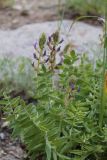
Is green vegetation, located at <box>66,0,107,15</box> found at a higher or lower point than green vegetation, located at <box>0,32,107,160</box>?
higher

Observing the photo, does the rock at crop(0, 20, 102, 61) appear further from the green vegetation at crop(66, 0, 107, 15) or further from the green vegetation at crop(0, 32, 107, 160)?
the green vegetation at crop(0, 32, 107, 160)

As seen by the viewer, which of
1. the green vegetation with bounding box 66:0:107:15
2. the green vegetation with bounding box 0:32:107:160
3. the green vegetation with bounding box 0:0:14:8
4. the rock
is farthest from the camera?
the green vegetation with bounding box 0:0:14:8

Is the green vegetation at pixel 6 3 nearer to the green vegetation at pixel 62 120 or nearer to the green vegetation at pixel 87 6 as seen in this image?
the green vegetation at pixel 87 6

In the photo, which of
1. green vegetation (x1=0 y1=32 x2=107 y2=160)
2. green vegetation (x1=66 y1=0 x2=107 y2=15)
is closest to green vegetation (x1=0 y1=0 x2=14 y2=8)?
green vegetation (x1=66 y1=0 x2=107 y2=15)

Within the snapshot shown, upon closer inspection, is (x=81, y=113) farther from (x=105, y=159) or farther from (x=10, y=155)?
(x=10, y=155)

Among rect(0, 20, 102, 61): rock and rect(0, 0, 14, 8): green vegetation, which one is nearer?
rect(0, 20, 102, 61): rock

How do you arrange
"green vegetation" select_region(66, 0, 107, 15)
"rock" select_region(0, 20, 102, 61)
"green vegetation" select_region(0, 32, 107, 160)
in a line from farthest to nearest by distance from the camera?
1. "green vegetation" select_region(66, 0, 107, 15)
2. "rock" select_region(0, 20, 102, 61)
3. "green vegetation" select_region(0, 32, 107, 160)

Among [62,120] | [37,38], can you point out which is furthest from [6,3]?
[62,120]
